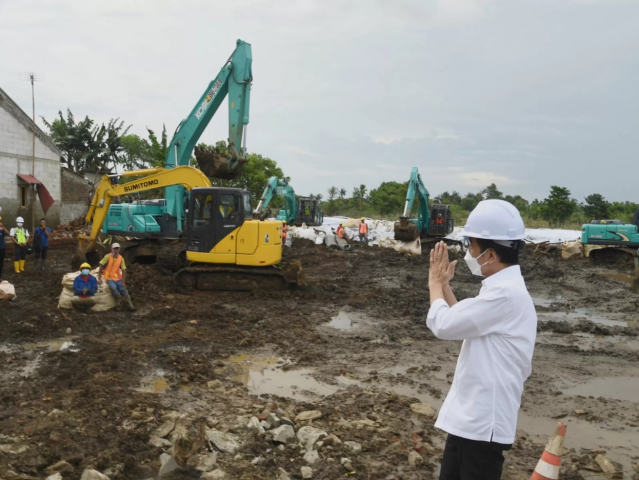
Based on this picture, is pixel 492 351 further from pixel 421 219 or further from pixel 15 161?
pixel 15 161

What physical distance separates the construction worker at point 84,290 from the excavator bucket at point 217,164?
16.0ft

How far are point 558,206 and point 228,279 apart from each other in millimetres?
33695

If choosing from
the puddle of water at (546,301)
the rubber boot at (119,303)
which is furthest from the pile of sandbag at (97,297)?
the puddle of water at (546,301)

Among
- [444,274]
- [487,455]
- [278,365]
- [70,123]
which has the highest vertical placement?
[70,123]

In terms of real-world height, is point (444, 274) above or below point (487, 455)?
above

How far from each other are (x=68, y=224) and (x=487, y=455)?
24811 millimetres

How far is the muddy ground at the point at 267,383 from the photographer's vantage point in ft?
13.1

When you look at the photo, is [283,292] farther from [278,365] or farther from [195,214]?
[278,365]

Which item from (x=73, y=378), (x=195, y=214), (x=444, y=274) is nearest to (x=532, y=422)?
(x=444, y=274)

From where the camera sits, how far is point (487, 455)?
7.17 ft

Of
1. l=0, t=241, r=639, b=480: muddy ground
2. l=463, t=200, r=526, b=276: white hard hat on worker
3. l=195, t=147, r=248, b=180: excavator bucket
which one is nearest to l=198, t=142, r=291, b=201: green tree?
l=195, t=147, r=248, b=180: excavator bucket

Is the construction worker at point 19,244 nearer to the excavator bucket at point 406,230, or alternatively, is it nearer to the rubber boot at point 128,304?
the rubber boot at point 128,304

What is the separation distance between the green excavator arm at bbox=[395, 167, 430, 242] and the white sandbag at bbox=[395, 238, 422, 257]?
20cm

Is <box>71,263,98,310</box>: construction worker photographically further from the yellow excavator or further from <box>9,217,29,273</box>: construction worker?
<box>9,217,29,273</box>: construction worker
